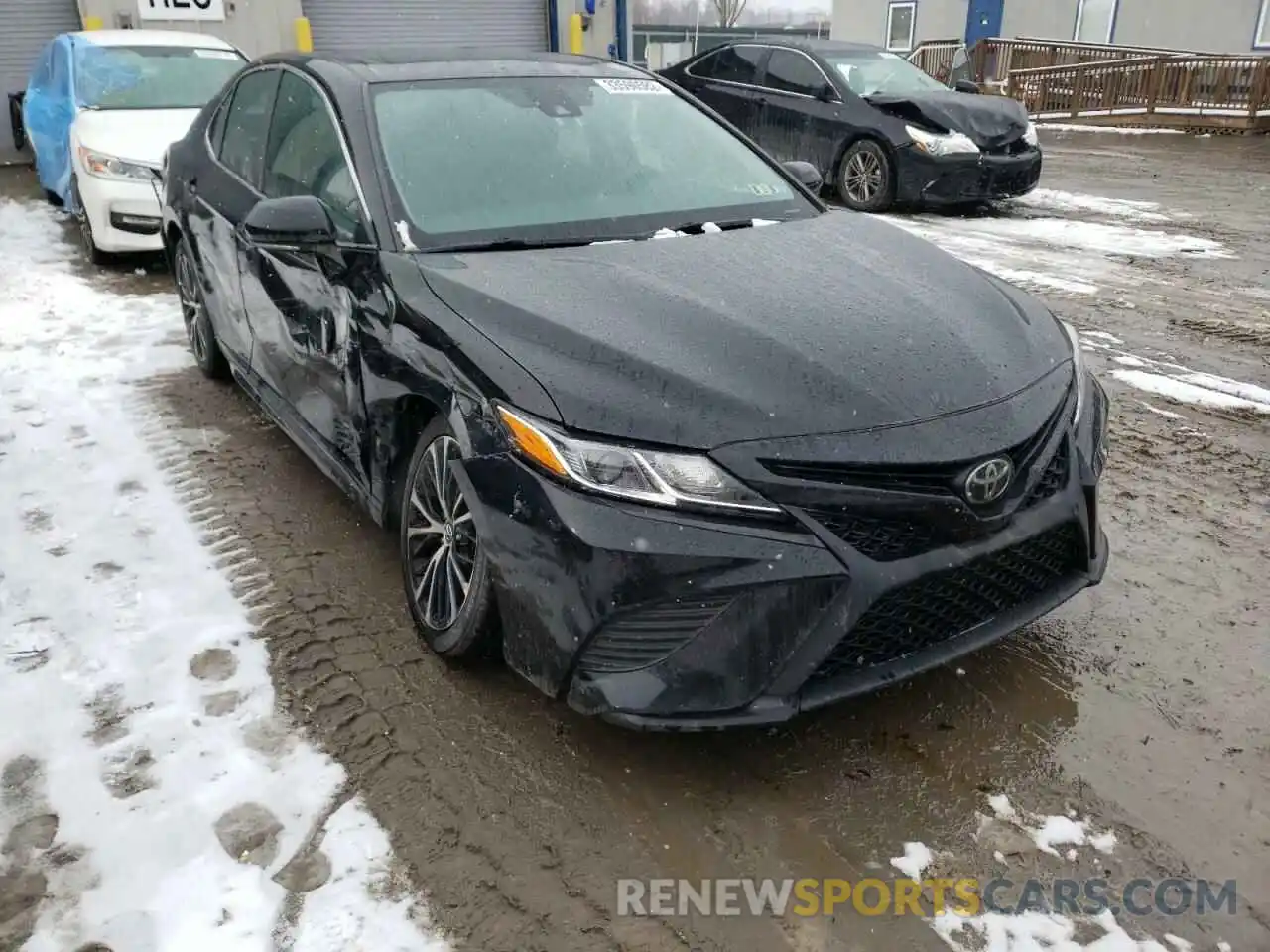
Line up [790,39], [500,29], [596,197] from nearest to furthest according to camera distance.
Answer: [596,197] < [790,39] < [500,29]

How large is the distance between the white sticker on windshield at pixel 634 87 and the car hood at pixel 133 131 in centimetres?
445

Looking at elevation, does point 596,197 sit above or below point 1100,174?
above

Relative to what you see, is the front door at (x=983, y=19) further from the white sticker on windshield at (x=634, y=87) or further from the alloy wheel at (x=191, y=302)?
the alloy wheel at (x=191, y=302)

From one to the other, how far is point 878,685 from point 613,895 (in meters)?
0.76

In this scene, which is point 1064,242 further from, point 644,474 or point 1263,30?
point 1263,30

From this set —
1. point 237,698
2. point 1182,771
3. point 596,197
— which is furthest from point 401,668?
point 1182,771

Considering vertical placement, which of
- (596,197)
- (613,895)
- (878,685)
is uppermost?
(596,197)

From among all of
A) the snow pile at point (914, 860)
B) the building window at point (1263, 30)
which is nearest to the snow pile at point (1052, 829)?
the snow pile at point (914, 860)

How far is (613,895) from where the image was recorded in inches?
87.1

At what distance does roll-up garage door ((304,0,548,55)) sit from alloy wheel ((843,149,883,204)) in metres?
8.72

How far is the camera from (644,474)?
2.23 meters

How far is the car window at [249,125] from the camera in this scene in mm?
4074

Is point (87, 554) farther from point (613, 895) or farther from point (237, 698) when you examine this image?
point (613, 895)

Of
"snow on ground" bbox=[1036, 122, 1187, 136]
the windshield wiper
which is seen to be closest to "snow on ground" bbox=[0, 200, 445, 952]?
the windshield wiper
